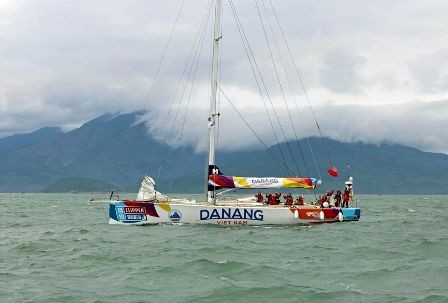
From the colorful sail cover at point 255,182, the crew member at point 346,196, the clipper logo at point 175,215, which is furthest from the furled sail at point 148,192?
the crew member at point 346,196

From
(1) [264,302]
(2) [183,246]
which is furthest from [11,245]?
(1) [264,302]

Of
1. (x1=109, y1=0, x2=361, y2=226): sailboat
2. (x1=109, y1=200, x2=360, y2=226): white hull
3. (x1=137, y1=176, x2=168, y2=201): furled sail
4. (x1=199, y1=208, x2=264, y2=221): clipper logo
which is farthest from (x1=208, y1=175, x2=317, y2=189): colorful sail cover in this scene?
(x1=137, y1=176, x2=168, y2=201): furled sail

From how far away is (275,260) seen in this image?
23031 mm

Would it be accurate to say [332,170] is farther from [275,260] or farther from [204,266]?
[204,266]

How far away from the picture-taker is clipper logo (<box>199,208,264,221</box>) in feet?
115

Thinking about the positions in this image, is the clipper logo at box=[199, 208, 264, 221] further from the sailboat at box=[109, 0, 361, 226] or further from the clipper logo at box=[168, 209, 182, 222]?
the clipper logo at box=[168, 209, 182, 222]

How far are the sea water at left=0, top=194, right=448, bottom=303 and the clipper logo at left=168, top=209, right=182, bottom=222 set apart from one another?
184 centimetres

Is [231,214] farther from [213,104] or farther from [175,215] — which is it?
[213,104]

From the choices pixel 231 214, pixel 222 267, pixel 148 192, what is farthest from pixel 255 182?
pixel 222 267

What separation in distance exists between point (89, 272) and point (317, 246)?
11695 millimetres

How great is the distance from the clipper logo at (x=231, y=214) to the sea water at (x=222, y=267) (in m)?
1.52

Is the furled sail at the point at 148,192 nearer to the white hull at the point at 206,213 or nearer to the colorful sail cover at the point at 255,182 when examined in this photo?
the white hull at the point at 206,213

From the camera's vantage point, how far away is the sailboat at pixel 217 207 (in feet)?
116

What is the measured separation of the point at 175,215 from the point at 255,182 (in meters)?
6.00
